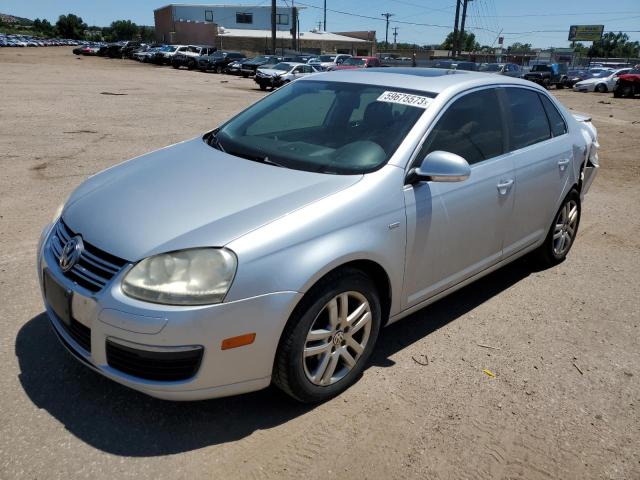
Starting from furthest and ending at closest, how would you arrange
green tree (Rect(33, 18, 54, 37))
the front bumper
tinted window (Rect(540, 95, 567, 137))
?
green tree (Rect(33, 18, 54, 37)) → tinted window (Rect(540, 95, 567, 137)) → the front bumper

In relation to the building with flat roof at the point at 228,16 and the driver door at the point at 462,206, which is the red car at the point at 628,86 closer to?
the driver door at the point at 462,206

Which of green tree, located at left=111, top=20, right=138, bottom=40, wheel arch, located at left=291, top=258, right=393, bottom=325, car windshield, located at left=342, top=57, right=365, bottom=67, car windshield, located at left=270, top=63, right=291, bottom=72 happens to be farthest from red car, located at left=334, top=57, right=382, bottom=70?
green tree, located at left=111, top=20, right=138, bottom=40

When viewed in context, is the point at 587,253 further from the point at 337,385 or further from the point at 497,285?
the point at 337,385

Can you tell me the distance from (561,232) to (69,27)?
438ft

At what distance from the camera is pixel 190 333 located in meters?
2.23

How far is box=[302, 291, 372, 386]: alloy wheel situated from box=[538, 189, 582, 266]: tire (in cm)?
239

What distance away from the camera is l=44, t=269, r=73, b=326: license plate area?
2498 millimetres

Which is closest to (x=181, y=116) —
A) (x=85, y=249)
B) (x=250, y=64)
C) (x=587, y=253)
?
(x=587, y=253)

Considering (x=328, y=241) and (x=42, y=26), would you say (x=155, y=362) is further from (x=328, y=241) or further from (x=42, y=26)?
(x=42, y=26)

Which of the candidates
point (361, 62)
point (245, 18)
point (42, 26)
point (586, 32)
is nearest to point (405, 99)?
point (361, 62)

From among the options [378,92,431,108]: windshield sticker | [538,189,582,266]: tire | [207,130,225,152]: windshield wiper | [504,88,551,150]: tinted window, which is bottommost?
[538,189,582,266]: tire

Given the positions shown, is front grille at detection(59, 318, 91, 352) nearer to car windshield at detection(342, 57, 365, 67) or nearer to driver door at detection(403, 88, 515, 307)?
driver door at detection(403, 88, 515, 307)

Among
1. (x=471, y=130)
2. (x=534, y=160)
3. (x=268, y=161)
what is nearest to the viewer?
(x=268, y=161)

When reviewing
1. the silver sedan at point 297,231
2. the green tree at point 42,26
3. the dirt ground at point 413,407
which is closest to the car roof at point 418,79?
the silver sedan at point 297,231
